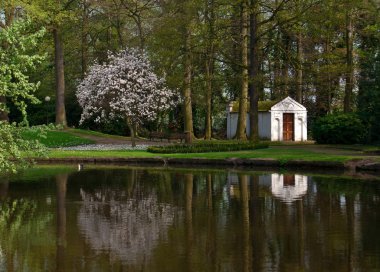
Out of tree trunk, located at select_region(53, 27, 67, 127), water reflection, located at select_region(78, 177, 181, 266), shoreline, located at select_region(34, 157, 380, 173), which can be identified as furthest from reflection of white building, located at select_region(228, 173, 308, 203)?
tree trunk, located at select_region(53, 27, 67, 127)

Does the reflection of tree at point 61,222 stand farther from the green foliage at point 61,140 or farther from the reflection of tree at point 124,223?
the green foliage at point 61,140

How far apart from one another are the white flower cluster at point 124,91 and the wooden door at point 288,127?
44.1 ft

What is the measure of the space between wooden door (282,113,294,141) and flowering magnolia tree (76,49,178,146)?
13.5m

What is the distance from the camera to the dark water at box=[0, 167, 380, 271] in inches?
391

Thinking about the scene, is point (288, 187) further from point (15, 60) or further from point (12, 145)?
point (15, 60)

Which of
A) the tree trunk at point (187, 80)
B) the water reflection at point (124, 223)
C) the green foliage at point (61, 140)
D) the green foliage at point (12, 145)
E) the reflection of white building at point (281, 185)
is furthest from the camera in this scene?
the green foliage at point (61, 140)

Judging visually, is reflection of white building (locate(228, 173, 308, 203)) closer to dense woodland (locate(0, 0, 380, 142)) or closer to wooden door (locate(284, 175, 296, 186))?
wooden door (locate(284, 175, 296, 186))

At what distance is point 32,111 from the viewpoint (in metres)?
59.3

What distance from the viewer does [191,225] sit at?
13.3 meters

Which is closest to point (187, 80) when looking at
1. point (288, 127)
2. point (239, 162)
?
point (239, 162)

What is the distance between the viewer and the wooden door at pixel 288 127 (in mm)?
50000

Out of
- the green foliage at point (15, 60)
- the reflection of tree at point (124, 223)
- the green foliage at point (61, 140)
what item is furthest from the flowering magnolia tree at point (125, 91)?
the green foliage at point (15, 60)

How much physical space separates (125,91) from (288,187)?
1886cm

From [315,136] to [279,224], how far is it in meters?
29.2
